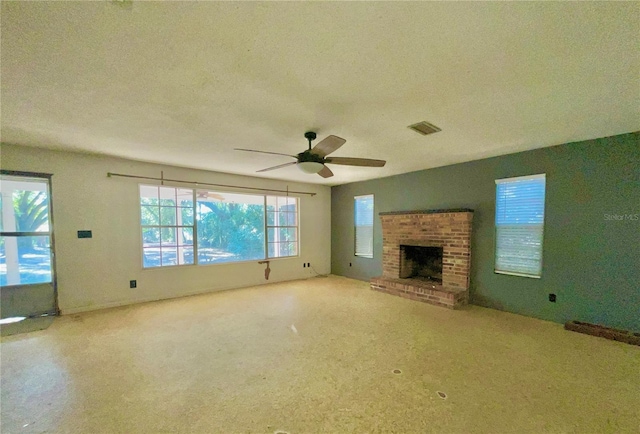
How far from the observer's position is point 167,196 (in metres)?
4.55

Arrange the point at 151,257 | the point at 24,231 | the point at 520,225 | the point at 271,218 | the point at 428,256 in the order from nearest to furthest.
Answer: the point at 24,231 < the point at 520,225 < the point at 151,257 < the point at 428,256 < the point at 271,218

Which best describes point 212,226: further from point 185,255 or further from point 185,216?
point 185,255

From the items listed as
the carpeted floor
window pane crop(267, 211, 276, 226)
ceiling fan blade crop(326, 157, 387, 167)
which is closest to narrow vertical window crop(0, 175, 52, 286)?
the carpeted floor

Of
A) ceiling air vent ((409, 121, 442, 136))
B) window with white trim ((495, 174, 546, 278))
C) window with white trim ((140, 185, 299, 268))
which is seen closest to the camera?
ceiling air vent ((409, 121, 442, 136))

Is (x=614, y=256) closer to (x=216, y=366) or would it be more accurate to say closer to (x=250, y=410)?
(x=250, y=410)

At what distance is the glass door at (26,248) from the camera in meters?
3.42

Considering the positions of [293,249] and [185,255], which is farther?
[293,249]

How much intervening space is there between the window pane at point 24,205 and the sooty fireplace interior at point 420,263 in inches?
238

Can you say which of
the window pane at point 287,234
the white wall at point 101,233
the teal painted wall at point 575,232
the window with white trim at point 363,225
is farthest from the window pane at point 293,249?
the teal painted wall at point 575,232

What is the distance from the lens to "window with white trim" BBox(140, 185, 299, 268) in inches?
173

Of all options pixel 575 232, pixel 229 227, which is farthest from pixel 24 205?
pixel 575 232

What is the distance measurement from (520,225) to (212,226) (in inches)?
217

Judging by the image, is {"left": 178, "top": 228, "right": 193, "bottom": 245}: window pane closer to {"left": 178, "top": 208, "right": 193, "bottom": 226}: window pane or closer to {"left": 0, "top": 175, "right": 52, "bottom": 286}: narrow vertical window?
{"left": 178, "top": 208, "right": 193, "bottom": 226}: window pane

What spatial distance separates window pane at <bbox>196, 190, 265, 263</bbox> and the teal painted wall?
13.7 ft
